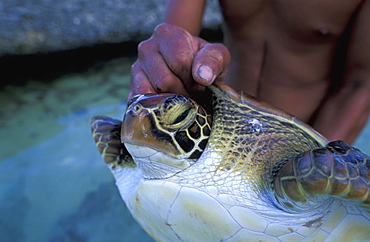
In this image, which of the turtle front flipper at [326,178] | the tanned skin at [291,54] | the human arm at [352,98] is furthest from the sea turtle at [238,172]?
the human arm at [352,98]

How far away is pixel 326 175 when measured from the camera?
521 mm

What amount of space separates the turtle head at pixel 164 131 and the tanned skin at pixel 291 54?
96 millimetres

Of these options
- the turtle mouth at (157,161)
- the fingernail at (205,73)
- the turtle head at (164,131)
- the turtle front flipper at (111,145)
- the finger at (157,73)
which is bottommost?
the turtle front flipper at (111,145)

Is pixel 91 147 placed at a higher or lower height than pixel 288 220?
lower

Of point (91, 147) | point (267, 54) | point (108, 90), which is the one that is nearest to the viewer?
point (267, 54)

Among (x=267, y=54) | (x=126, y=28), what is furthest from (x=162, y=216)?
(x=126, y=28)

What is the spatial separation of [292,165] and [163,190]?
0.87ft

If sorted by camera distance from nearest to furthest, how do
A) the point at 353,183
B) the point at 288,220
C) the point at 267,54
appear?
the point at 353,183 < the point at 288,220 < the point at 267,54

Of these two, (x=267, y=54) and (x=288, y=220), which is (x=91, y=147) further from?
(x=288, y=220)

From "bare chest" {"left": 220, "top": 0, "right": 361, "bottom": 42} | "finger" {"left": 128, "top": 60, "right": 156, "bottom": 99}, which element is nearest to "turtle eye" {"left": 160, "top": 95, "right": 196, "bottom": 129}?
"finger" {"left": 128, "top": 60, "right": 156, "bottom": 99}

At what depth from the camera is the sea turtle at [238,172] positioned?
56 centimetres

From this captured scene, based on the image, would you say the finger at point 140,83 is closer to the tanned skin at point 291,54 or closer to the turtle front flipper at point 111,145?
the tanned skin at point 291,54

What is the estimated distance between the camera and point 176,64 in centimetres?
66

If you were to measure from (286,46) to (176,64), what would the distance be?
46 centimetres
